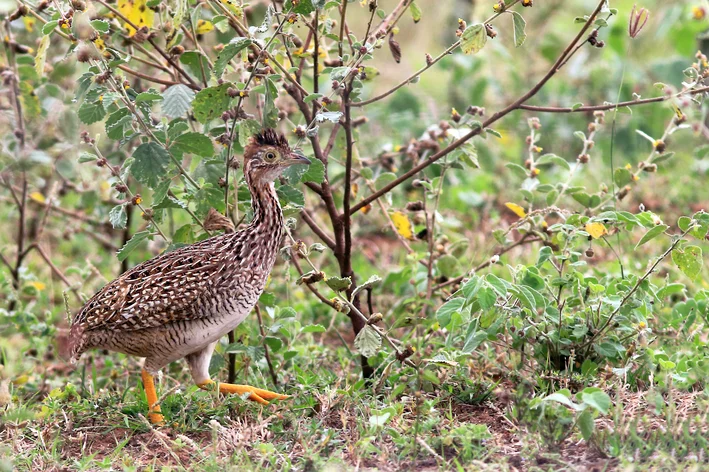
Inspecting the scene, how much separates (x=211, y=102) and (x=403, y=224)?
160cm

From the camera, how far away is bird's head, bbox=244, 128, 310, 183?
4457 millimetres

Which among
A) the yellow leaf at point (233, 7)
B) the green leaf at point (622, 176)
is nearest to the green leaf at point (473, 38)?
the yellow leaf at point (233, 7)

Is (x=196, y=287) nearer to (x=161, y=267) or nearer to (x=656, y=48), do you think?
(x=161, y=267)

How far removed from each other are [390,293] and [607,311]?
2208 mm

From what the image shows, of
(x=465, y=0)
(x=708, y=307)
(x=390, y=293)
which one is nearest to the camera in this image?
(x=708, y=307)

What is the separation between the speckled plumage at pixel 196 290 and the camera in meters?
4.39

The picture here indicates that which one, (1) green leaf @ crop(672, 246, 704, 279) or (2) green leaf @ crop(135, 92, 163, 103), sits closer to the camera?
(2) green leaf @ crop(135, 92, 163, 103)

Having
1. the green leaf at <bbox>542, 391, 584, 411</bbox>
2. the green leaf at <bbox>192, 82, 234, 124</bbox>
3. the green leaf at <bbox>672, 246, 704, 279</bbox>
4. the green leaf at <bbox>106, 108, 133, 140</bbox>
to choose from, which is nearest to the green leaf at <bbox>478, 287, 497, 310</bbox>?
the green leaf at <bbox>542, 391, 584, 411</bbox>

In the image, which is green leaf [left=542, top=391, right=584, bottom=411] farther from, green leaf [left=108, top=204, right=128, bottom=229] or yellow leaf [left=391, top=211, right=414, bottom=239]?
green leaf [left=108, top=204, right=128, bottom=229]

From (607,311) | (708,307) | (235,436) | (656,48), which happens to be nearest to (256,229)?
(235,436)

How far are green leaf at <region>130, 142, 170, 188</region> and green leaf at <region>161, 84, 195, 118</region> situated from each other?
0.64 ft

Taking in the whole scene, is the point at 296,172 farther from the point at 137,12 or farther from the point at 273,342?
the point at 137,12

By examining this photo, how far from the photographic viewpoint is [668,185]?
8039 mm

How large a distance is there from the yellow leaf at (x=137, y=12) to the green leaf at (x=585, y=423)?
2.91 m
